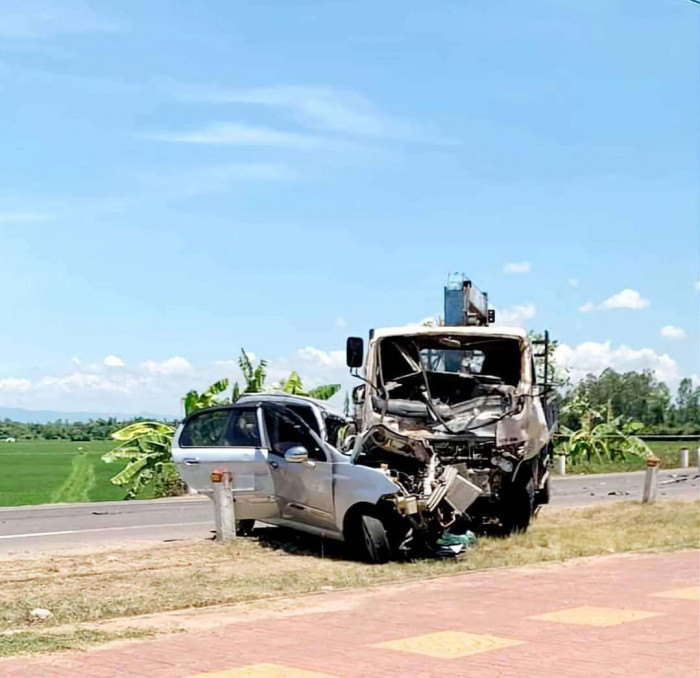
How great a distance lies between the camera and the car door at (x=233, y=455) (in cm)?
1472

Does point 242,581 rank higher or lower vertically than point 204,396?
lower

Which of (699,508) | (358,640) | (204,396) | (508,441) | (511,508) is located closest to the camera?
(358,640)

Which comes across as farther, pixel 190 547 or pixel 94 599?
pixel 190 547

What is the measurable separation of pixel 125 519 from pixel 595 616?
1200cm

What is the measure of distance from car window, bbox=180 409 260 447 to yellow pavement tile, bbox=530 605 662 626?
19.2ft

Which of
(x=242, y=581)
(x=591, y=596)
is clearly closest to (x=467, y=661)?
(x=591, y=596)

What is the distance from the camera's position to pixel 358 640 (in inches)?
340

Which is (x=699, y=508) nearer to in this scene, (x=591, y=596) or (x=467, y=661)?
(x=591, y=596)

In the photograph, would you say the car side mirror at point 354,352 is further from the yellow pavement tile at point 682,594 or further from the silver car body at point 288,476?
the yellow pavement tile at point 682,594

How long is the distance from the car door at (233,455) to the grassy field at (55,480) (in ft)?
38.2

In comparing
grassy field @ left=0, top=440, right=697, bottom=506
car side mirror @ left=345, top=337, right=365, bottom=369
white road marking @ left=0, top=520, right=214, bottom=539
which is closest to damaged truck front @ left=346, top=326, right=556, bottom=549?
car side mirror @ left=345, top=337, right=365, bottom=369

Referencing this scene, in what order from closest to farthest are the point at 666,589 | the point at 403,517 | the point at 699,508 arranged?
the point at 666,589, the point at 403,517, the point at 699,508

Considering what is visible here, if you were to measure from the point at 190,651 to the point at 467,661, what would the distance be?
1.90 m

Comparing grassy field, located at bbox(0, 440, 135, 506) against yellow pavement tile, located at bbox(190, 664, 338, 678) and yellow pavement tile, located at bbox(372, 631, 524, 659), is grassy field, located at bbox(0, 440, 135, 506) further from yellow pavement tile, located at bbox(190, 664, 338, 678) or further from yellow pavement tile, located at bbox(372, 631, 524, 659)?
yellow pavement tile, located at bbox(190, 664, 338, 678)
